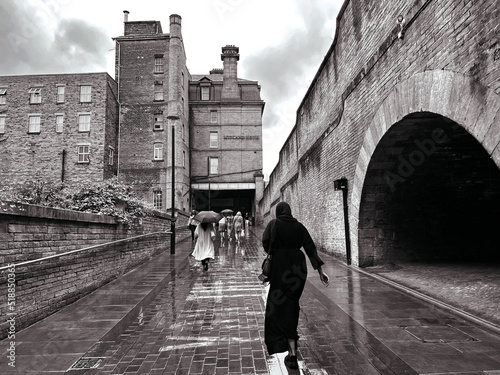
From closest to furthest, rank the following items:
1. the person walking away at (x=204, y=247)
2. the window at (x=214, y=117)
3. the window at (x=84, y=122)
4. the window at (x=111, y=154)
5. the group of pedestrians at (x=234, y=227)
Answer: the person walking away at (x=204, y=247) → the group of pedestrians at (x=234, y=227) → the window at (x=84, y=122) → the window at (x=111, y=154) → the window at (x=214, y=117)

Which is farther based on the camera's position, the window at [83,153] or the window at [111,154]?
the window at [111,154]

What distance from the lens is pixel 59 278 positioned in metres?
6.16

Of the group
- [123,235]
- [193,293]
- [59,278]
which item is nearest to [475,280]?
[193,293]

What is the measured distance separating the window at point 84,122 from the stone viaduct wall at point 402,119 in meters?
25.0

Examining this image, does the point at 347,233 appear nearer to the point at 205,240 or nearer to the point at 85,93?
the point at 205,240

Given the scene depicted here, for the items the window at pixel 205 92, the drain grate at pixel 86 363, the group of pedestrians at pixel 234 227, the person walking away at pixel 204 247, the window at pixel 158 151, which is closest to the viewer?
the drain grate at pixel 86 363

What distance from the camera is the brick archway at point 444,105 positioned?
3840mm

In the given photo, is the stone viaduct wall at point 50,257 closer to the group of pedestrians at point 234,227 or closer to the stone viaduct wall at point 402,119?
the stone viaduct wall at point 402,119

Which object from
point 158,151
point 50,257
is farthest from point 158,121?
point 50,257

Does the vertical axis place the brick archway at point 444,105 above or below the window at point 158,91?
below

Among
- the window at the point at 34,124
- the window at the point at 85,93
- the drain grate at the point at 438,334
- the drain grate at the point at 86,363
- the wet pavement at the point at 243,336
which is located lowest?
the drain grate at the point at 86,363

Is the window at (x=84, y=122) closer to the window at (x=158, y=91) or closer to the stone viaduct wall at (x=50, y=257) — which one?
the window at (x=158, y=91)

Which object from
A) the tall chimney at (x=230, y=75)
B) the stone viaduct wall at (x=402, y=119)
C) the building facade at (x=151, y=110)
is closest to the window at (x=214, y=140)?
the tall chimney at (x=230, y=75)

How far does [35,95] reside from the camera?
32.4 meters
